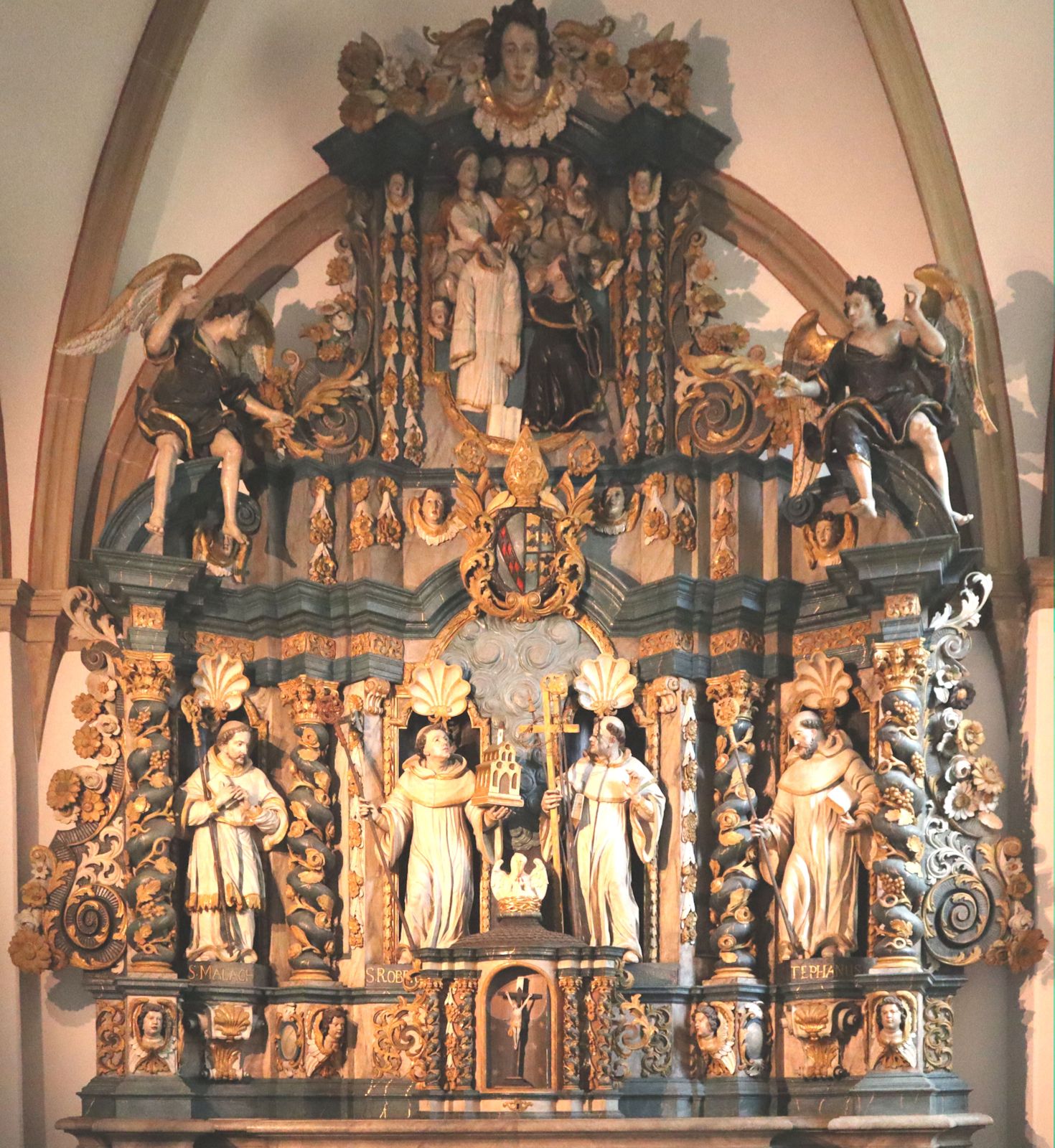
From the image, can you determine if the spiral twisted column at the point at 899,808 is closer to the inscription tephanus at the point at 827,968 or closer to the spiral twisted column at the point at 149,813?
the inscription tephanus at the point at 827,968

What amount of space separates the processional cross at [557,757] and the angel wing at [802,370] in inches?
82.8

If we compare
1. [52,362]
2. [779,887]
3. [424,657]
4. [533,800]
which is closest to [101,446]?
[52,362]

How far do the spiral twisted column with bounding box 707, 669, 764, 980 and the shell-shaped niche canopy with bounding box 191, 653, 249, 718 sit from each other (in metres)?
3.24

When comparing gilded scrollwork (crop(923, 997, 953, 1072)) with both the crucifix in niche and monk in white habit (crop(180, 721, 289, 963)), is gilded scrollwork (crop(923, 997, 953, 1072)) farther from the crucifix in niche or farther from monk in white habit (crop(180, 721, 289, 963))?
monk in white habit (crop(180, 721, 289, 963))

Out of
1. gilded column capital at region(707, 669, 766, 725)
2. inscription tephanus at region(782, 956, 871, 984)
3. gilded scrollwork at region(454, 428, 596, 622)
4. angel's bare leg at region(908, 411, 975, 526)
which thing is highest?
angel's bare leg at region(908, 411, 975, 526)

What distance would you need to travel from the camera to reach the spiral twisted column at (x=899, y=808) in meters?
14.7

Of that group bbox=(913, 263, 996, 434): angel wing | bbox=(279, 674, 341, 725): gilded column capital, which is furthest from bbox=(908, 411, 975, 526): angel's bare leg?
bbox=(279, 674, 341, 725): gilded column capital

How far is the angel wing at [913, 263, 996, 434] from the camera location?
15.5 m

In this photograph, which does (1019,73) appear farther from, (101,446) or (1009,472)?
(101,446)

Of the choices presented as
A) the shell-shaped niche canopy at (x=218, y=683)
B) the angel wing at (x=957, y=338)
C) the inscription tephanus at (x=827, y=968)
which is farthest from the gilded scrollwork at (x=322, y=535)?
the angel wing at (x=957, y=338)

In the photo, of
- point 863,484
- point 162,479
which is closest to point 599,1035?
point 863,484

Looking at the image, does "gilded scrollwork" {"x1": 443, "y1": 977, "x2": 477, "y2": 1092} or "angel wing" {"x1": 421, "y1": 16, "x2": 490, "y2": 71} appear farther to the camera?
"angel wing" {"x1": 421, "y1": 16, "x2": 490, "y2": 71}

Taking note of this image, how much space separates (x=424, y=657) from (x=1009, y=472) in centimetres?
427

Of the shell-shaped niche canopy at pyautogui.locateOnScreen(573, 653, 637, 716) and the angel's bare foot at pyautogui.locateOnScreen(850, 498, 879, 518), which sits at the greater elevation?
the angel's bare foot at pyautogui.locateOnScreen(850, 498, 879, 518)
